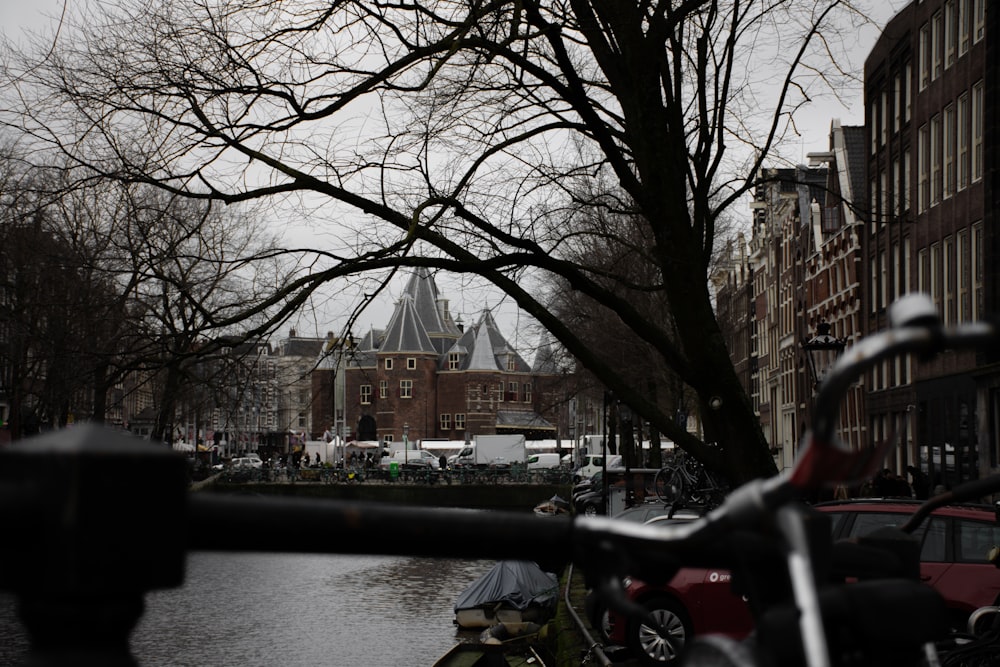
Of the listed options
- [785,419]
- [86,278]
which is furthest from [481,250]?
[785,419]

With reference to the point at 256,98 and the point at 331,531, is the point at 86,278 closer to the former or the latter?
the point at 256,98

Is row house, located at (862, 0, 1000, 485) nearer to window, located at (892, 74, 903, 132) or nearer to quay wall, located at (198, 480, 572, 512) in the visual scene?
window, located at (892, 74, 903, 132)

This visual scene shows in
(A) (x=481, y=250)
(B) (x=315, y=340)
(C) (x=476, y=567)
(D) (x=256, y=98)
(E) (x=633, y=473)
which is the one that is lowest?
(C) (x=476, y=567)

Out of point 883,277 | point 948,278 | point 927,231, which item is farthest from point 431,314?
point 948,278

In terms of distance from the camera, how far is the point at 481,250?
44.2 feet

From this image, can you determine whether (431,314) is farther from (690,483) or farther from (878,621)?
(878,621)

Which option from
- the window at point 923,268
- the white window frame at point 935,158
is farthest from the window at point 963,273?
the window at point 923,268

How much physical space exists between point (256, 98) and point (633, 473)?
24.2 meters

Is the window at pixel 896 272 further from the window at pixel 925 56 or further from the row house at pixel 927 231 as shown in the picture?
the window at pixel 925 56

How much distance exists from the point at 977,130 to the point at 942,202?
3.03 meters

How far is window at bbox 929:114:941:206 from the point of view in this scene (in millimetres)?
35875

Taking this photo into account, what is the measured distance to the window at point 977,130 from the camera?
3225cm

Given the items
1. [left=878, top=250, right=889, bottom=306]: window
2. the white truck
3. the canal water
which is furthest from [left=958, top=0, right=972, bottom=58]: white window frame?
the white truck

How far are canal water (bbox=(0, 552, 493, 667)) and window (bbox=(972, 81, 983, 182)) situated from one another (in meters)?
15.6
